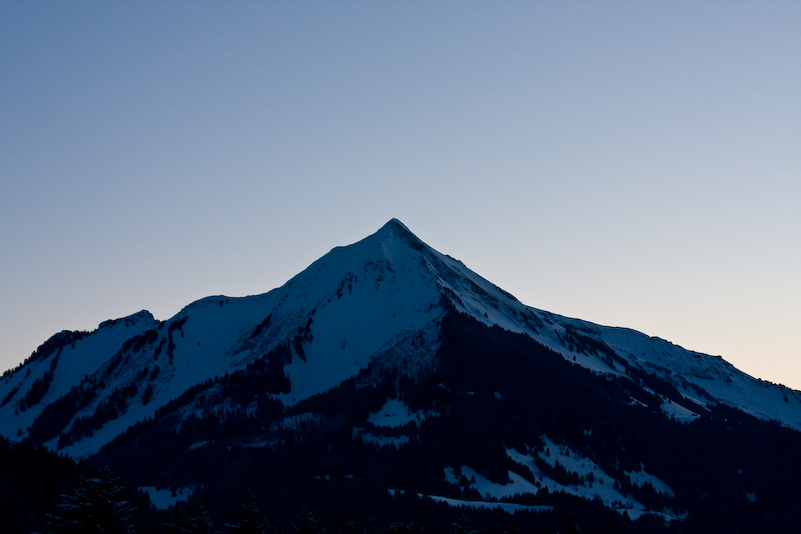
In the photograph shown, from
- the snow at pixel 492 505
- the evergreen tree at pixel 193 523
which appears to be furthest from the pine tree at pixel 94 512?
the snow at pixel 492 505

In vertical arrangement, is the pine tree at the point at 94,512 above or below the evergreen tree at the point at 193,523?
above

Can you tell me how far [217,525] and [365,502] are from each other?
2916 cm

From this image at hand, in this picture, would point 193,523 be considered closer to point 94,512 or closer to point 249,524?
point 249,524

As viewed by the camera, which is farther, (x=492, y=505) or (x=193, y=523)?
(x=492, y=505)

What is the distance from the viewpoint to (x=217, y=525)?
18225 cm

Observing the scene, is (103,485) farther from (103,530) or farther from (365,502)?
(365,502)

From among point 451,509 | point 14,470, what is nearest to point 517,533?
point 14,470

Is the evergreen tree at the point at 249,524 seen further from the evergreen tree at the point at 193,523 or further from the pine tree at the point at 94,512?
the pine tree at the point at 94,512

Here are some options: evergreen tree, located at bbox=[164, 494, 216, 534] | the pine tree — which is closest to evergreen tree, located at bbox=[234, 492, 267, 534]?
evergreen tree, located at bbox=[164, 494, 216, 534]

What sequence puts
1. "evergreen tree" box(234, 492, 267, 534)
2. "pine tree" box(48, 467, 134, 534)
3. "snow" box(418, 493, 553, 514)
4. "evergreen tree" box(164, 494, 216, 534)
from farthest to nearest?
"snow" box(418, 493, 553, 514), "evergreen tree" box(164, 494, 216, 534), "evergreen tree" box(234, 492, 267, 534), "pine tree" box(48, 467, 134, 534)

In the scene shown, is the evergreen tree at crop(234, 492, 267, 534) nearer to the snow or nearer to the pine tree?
the pine tree

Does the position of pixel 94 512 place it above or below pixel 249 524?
above

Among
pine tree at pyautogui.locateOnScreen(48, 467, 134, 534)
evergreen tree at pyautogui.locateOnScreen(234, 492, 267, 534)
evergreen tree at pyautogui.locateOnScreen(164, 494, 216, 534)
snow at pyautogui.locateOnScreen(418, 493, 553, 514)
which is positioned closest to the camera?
pine tree at pyautogui.locateOnScreen(48, 467, 134, 534)

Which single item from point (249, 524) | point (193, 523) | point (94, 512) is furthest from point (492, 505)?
point (94, 512)
